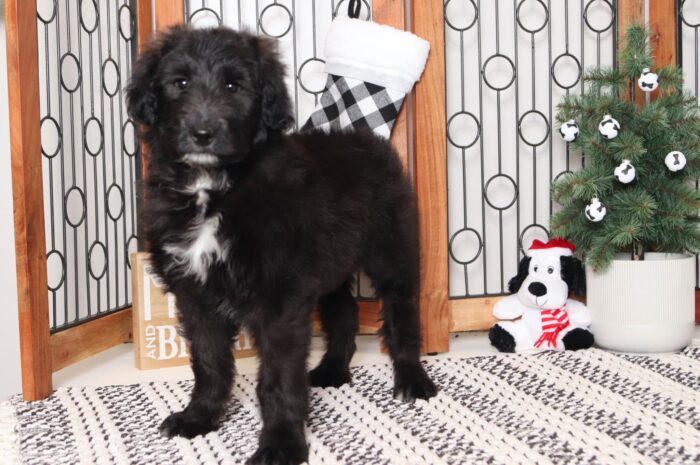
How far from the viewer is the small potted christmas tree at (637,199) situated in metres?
2.48

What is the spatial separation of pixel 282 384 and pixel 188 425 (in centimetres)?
35

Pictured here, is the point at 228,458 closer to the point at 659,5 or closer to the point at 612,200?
the point at 612,200

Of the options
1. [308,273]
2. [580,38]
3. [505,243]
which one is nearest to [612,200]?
[505,243]

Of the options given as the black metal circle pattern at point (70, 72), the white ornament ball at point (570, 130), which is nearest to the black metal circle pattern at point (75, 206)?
the black metal circle pattern at point (70, 72)

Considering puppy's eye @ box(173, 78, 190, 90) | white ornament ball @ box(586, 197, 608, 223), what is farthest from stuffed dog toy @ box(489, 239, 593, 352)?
puppy's eye @ box(173, 78, 190, 90)

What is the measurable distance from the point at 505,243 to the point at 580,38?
877 mm

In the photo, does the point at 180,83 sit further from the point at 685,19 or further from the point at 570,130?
the point at 685,19

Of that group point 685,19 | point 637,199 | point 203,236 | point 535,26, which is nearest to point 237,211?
point 203,236

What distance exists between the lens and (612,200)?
2549 mm

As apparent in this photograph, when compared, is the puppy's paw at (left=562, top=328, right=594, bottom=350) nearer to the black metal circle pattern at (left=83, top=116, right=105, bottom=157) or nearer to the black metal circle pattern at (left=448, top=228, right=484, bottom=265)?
the black metal circle pattern at (left=448, top=228, right=484, bottom=265)

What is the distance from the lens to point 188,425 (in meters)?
1.84

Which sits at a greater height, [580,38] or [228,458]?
[580,38]

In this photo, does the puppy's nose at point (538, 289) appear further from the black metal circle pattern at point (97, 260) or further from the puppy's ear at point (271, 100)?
the black metal circle pattern at point (97, 260)

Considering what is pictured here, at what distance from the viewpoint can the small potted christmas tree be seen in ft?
8.13
